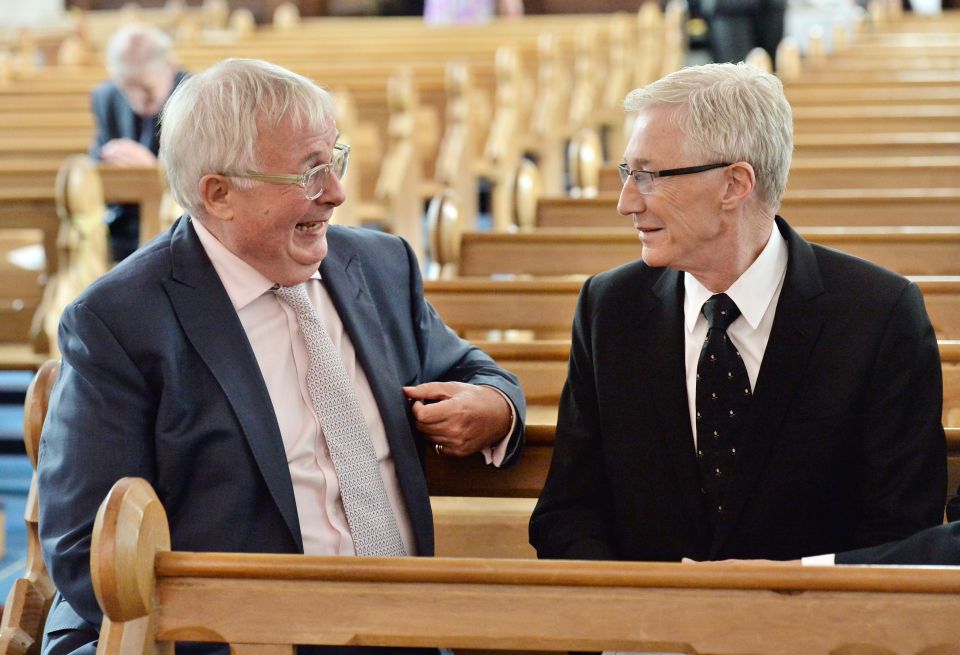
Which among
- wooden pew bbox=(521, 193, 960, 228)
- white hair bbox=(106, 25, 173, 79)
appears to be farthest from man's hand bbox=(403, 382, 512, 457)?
white hair bbox=(106, 25, 173, 79)

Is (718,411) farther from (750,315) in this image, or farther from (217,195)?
(217,195)

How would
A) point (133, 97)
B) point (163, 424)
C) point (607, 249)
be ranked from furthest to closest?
point (133, 97)
point (607, 249)
point (163, 424)

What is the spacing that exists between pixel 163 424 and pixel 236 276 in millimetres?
280

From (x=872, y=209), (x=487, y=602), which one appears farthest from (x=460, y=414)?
(x=872, y=209)

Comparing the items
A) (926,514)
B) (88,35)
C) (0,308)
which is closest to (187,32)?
(88,35)

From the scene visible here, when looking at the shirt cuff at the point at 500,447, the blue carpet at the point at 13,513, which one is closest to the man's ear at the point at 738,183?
the shirt cuff at the point at 500,447

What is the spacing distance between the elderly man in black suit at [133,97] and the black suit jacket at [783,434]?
3.90 meters

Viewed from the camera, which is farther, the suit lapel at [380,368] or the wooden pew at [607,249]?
the wooden pew at [607,249]

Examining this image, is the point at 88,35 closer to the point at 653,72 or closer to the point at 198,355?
the point at 653,72

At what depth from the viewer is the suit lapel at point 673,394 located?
2.08 meters

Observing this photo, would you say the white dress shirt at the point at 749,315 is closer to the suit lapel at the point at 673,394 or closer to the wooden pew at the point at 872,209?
the suit lapel at the point at 673,394

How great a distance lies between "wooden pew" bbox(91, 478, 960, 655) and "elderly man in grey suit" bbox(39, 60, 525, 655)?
→ 0.42 m

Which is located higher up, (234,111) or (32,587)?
(234,111)

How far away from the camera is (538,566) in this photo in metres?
1.54
